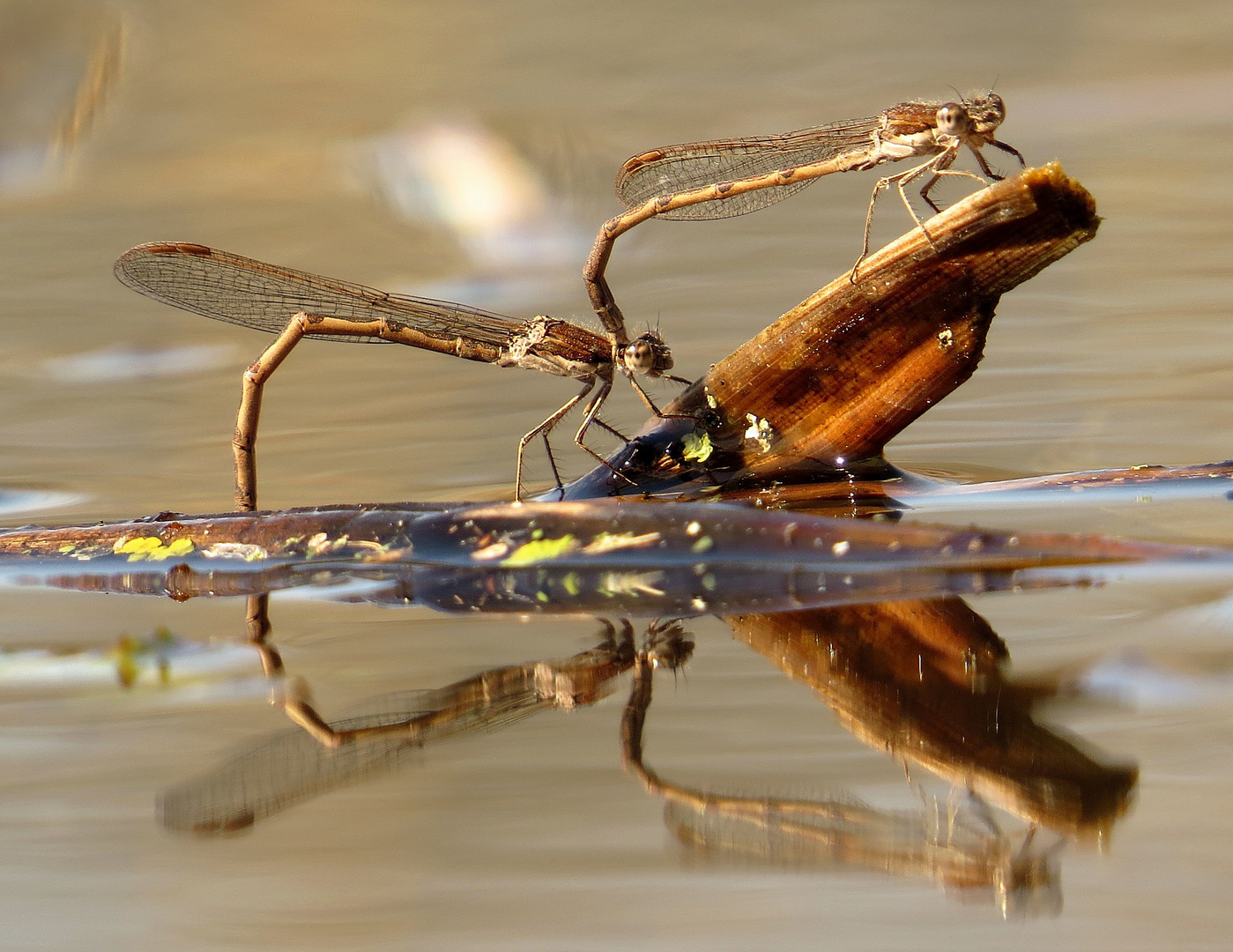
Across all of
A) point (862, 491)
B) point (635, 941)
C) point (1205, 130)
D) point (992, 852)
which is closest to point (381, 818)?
point (635, 941)

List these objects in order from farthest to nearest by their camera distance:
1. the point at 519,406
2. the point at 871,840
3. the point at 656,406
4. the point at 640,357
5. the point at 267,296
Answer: the point at 519,406
the point at 267,296
the point at 640,357
the point at 656,406
the point at 871,840

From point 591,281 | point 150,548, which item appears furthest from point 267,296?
point 150,548

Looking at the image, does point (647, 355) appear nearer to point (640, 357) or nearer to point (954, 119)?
point (640, 357)

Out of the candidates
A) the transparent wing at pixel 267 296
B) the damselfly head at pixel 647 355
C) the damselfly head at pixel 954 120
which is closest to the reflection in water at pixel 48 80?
the transparent wing at pixel 267 296

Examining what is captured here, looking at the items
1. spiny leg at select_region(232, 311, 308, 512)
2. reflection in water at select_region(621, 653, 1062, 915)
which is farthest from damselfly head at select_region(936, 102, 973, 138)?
reflection in water at select_region(621, 653, 1062, 915)

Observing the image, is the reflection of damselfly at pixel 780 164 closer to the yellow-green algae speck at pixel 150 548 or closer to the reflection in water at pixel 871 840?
the yellow-green algae speck at pixel 150 548

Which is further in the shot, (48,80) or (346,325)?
(48,80)
